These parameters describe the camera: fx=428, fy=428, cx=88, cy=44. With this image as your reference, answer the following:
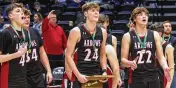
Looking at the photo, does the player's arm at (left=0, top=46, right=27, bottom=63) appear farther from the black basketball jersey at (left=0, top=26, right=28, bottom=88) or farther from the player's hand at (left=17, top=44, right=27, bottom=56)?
the black basketball jersey at (left=0, top=26, right=28, bottom=88)

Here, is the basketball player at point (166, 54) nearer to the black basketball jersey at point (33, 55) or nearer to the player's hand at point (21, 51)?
the black basketball jersey at point (33, 55)

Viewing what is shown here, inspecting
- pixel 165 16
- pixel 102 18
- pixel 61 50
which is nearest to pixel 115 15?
pixel 165 16

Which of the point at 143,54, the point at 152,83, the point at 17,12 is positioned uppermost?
the point at 17,12

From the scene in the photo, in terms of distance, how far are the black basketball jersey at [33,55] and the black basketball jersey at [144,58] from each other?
49.9 inches

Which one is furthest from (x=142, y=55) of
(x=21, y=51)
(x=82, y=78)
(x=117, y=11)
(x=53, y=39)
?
(x=117, y=11)

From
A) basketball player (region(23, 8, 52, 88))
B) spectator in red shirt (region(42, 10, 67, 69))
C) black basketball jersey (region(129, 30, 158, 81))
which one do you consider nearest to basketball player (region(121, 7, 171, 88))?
black basketball jersey (region(129, 30, 158, 81))

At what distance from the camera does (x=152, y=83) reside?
18.9ft

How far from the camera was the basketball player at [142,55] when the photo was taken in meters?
5.75

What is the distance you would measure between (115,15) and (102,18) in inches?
269

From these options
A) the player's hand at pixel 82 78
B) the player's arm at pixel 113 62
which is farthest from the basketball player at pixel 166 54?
the player's hand at pixel 82 78

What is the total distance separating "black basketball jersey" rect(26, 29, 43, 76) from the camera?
552 cm

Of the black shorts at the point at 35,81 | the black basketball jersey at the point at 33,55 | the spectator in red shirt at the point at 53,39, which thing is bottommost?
the spectator in red shirt at the point at 53,39

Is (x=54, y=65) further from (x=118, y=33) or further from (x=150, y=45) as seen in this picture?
(x=150, y=45)

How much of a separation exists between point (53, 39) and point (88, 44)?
4597mm
